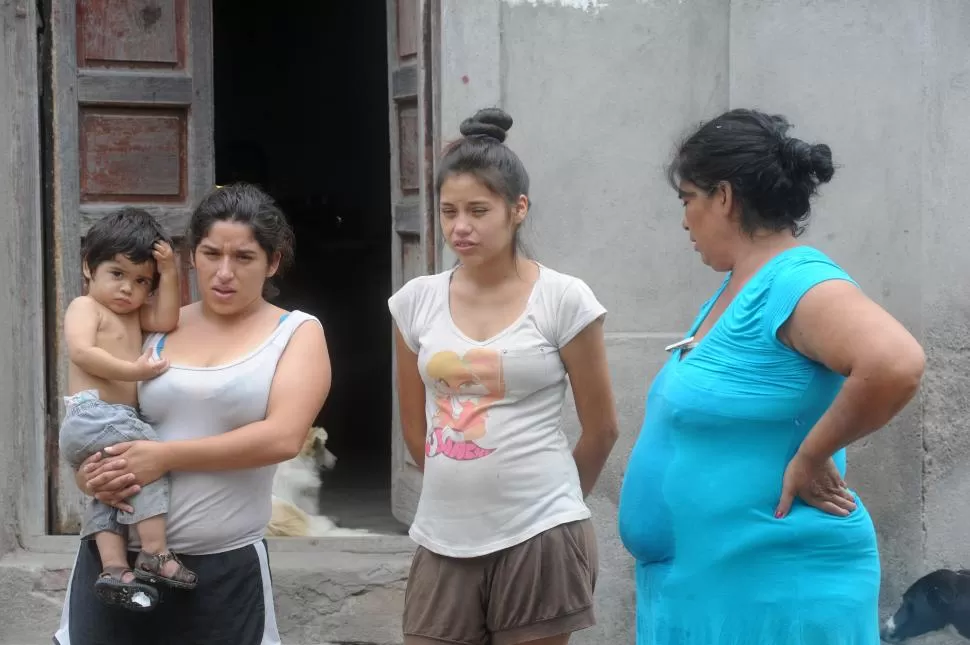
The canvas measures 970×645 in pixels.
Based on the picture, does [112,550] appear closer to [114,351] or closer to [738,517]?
[114,351]

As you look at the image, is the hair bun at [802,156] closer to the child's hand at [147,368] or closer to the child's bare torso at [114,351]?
the child's hand at [147,368]

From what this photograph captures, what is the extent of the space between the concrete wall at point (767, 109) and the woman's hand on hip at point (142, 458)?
2.33 metres

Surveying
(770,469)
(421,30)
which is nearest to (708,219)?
(770,469)

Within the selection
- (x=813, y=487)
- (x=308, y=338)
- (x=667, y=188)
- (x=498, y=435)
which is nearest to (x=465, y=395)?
(x=498, y=435)

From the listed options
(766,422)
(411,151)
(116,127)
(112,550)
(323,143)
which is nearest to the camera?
(766,422)

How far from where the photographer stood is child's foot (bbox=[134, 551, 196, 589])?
2.76 meters

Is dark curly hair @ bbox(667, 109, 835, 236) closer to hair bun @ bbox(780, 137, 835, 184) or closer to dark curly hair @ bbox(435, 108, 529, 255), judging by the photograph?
hair bun @ bbox(780, 137, 835, 184)

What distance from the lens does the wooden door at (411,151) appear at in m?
5.00

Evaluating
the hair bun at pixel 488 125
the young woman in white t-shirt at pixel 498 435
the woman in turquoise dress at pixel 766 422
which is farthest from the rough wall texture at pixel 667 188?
the woman in turquoise dress at pixel 766 422

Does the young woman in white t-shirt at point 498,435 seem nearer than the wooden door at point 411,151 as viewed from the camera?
Yes

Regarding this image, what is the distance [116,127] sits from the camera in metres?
5.12

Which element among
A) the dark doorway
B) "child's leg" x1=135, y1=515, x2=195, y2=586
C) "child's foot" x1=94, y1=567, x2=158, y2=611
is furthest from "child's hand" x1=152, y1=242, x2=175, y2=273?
the dark doorway

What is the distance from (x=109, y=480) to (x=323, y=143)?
8469 millimetres

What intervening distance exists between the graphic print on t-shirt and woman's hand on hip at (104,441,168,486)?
670 millimetres
